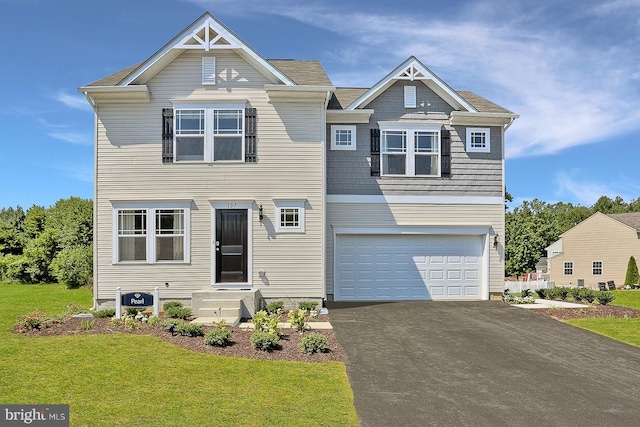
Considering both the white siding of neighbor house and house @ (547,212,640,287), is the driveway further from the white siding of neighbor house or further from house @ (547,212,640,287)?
house @ (547,212,640,287)

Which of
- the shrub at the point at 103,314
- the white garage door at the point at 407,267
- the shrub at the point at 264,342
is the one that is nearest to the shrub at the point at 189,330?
the shrub at the point at 264,342

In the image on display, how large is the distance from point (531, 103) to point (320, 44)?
332 inches

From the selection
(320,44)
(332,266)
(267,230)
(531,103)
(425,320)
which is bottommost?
(425,320)

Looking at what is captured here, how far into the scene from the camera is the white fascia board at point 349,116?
15.2 meters

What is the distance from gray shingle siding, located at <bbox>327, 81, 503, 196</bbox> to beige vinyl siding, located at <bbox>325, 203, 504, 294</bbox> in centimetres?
46

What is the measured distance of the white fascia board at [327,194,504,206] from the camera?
1545 centimetres

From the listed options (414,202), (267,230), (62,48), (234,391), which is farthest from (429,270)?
(62,48)

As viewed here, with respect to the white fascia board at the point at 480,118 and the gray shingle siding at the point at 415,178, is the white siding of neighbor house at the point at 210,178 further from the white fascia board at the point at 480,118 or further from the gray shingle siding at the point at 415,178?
the white fascia board at the point at 480,118

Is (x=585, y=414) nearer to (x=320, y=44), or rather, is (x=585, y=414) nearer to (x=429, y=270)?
(x=429, y=270)

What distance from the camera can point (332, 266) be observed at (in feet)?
50.4

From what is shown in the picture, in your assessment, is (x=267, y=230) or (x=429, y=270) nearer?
(x=267, y=230)

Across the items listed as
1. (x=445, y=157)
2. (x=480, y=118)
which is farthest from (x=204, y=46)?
(x=480, y=118)

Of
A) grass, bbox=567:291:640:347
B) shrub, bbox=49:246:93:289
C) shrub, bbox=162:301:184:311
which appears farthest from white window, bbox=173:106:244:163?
grass, bbox=567:291:640:347

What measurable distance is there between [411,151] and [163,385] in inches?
445
